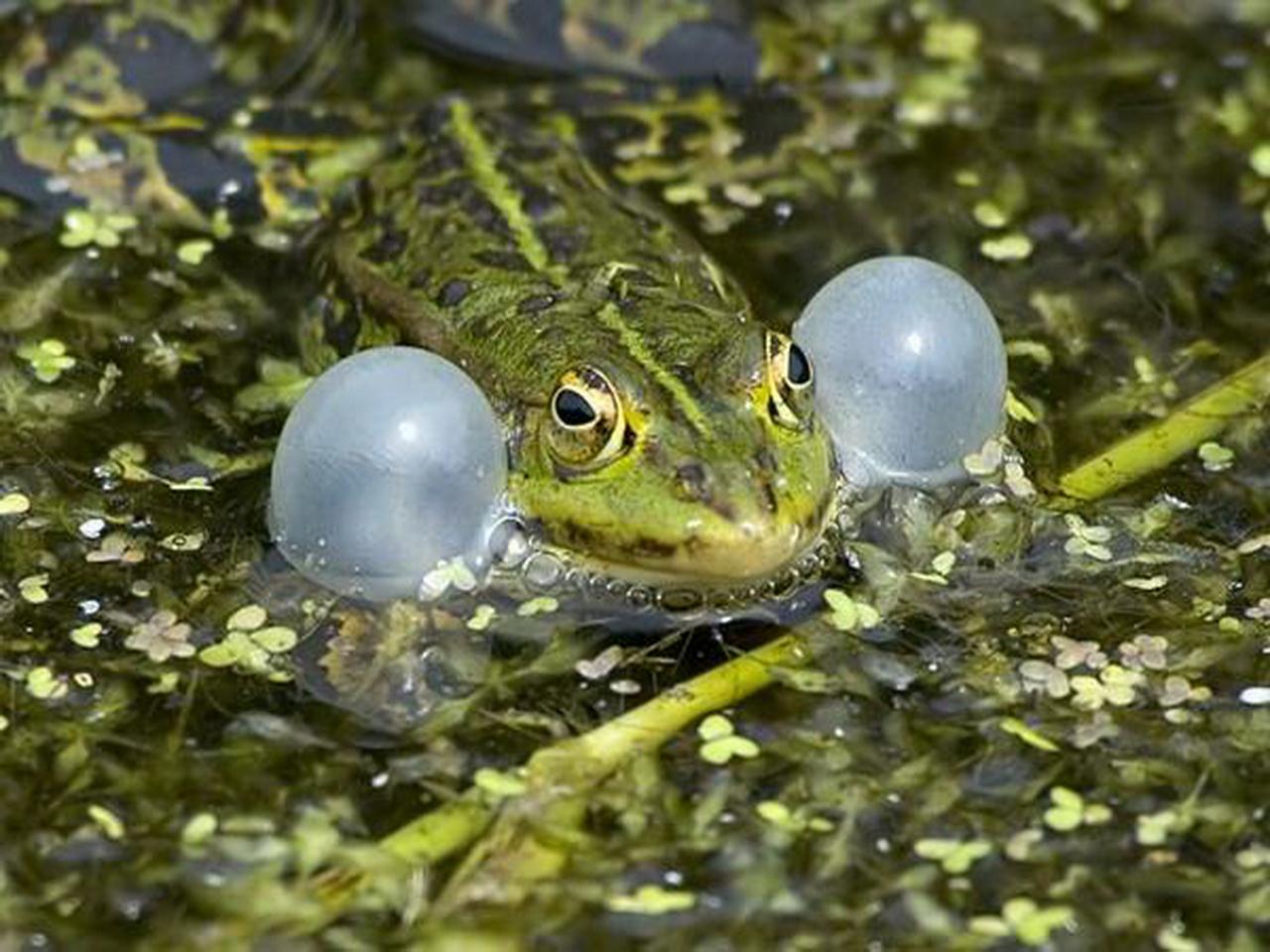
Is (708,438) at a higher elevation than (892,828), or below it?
higher

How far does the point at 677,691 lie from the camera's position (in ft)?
14.2

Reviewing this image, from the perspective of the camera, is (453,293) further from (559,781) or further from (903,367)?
(559,781)

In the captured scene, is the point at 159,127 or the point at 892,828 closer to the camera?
the point at 892,828

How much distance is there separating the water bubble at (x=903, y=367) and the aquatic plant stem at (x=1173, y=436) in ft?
0.91

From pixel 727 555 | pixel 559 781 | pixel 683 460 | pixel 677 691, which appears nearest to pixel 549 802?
pixel 559 781

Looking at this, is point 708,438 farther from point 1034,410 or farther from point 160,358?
point 160,358

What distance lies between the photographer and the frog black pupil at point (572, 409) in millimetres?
4441

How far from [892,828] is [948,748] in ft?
0.72

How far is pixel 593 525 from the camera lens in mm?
4473

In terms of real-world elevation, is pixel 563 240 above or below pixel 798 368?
below

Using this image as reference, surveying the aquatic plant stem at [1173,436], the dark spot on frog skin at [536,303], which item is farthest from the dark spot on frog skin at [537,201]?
the aquatic plant stem at [1173,436]

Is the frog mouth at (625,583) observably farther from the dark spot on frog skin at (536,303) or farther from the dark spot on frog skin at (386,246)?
the dark spot on frog skin at (386,246)

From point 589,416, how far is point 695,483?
9.8 inches

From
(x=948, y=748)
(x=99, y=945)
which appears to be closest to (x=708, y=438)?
(x=948, y=748)
